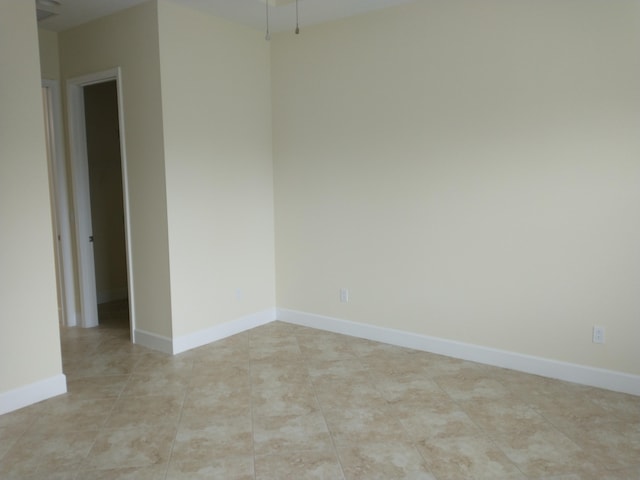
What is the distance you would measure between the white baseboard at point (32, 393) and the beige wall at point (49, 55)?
2772 millimetres

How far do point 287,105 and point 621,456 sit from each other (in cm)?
370

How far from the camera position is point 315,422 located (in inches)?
115

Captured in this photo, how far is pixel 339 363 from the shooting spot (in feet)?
12.6

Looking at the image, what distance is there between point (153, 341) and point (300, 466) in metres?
2.17

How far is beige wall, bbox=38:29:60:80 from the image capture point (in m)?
4.45

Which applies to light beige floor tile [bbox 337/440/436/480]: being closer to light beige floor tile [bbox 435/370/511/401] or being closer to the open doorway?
light beige floor tile [bbox 435/370/511/401]

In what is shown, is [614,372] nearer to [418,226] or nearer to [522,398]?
[522,398]

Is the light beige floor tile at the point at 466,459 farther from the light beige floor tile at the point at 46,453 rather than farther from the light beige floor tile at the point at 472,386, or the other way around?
the light beige floor tile at the point at 46,453

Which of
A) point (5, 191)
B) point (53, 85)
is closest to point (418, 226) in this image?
point (5, 191)

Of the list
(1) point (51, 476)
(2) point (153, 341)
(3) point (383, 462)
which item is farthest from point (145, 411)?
(3) point (383, 462)

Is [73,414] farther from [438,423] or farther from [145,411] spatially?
[438,423]

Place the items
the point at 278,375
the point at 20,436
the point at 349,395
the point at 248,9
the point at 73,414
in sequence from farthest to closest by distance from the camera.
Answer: the point at 248,9 → the point at 278,375 → the point at 349,395 → the point at 73,414 → the point at 20,436

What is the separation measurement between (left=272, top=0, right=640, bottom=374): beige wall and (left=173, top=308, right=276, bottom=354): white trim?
348mm

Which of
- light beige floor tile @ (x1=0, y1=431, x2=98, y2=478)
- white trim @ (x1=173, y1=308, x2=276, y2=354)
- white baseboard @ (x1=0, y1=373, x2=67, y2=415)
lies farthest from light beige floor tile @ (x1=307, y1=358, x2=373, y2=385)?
white baseboard @ (x1=0, y1=373, x2=67, y2=415)
